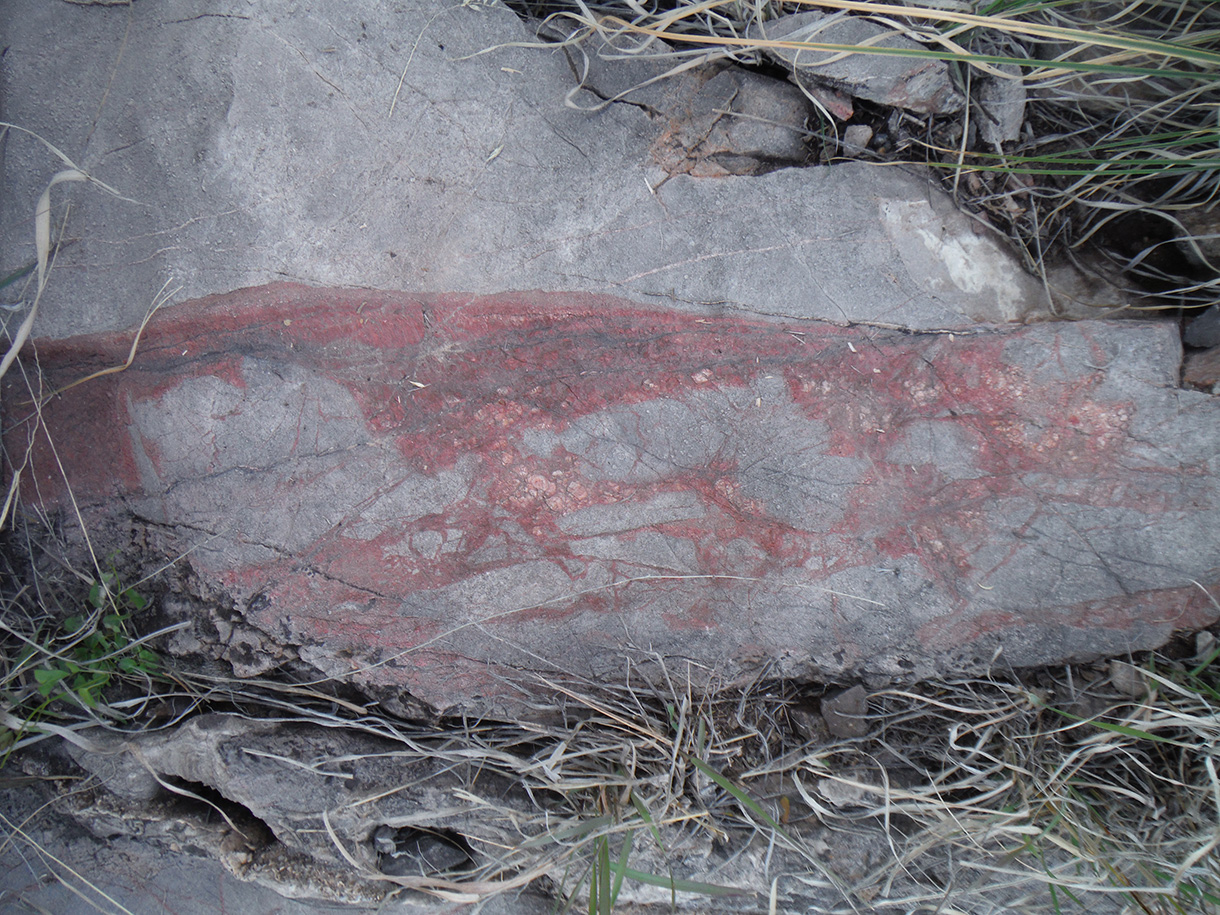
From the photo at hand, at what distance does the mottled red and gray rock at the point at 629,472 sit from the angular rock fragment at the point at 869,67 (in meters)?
0.56

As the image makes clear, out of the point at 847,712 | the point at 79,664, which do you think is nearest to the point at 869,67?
the point at 847,712

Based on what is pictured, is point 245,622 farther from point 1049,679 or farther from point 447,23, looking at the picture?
point 1049,679

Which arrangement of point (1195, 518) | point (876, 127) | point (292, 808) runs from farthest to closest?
point (876, 127) < point (292, 808) < point (1195, 518)

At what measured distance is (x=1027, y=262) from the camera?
5.65 ft

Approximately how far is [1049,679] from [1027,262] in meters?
0.96

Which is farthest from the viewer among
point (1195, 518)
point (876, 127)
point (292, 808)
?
point (876, 127)

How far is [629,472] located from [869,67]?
1.05 meters

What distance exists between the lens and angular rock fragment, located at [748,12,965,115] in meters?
1.67

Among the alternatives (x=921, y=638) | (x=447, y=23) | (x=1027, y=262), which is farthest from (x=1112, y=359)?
(x=447, y=23)

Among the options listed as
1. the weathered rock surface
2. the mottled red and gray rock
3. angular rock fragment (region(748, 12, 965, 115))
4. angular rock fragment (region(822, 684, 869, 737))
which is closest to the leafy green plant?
the mottled red and gray rock

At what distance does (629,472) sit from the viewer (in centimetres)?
164

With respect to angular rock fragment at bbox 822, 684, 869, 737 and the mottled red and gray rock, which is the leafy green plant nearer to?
the mottled red and gray rock

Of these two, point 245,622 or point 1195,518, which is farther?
point 245,622

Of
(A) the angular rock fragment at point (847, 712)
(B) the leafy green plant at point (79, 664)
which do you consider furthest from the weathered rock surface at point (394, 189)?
(A) the angular rock fragment at point (847, 712)
